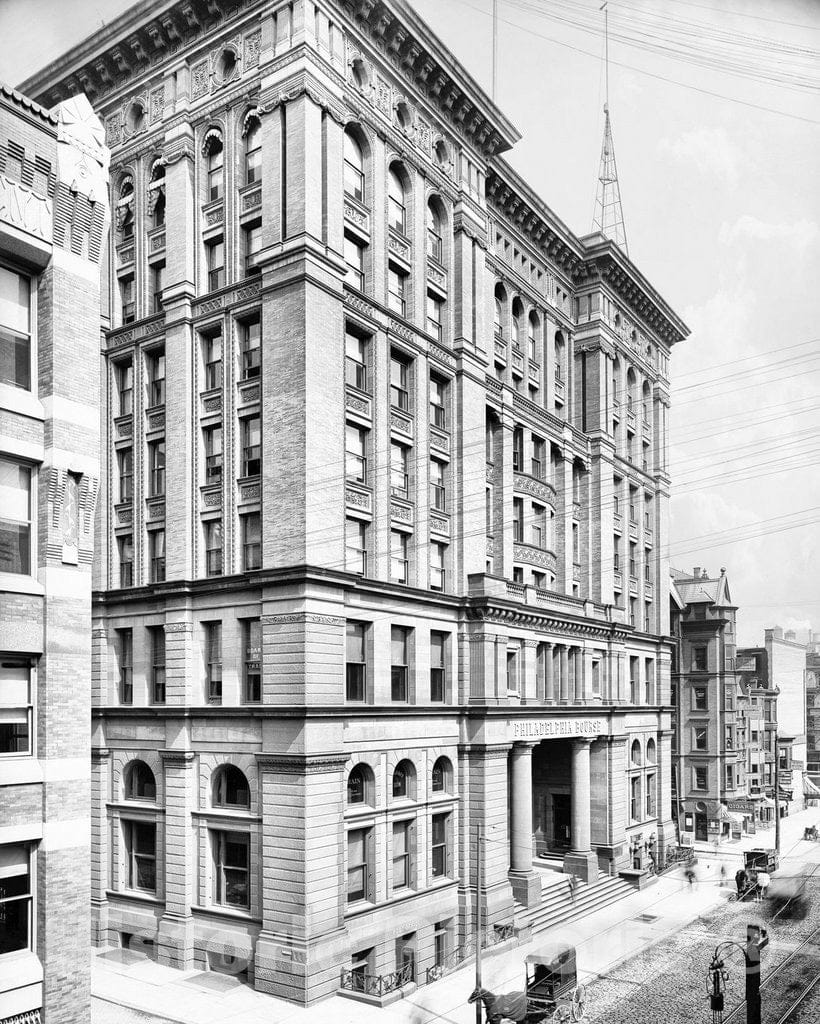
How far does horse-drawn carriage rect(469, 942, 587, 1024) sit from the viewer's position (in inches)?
971

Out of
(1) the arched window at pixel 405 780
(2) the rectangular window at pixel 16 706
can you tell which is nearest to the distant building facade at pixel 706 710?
(1) the arched window at pixel 405 780

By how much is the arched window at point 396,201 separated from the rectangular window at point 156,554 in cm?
1403

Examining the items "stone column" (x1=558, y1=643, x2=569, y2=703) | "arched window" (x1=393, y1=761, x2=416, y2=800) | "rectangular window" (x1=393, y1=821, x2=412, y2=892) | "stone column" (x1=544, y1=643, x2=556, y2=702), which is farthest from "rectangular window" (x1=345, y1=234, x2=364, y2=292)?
"stone column" (x1=558, y1=643, x2=569, y2=703)

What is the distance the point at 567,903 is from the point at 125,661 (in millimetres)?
21187

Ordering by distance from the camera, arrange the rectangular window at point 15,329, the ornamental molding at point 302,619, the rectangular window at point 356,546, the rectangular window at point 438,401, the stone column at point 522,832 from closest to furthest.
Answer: the rectangular window at point 15,329 < the ornamental molding at point 302,619 < the rectangular window at point 356,546 < the rectangular window at point 438,401 < the stone column at point 522,832

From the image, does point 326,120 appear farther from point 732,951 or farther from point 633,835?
point 633,835

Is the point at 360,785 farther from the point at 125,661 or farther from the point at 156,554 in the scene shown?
the point at 156,554

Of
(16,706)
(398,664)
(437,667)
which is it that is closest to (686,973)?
(437,667)

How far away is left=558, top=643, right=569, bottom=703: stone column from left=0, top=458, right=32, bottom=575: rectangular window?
30276 mm

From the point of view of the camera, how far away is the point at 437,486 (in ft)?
118

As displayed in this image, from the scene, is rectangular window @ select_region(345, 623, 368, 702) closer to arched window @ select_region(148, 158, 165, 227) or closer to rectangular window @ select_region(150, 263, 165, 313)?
rectangular window @ select_region(150, 263, 165, 313)

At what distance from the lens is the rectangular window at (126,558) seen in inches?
1329

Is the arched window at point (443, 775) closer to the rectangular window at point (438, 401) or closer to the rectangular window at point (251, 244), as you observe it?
the rectangular window at point (438, 401)

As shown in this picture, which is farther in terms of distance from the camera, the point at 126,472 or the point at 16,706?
the point at 126,472
